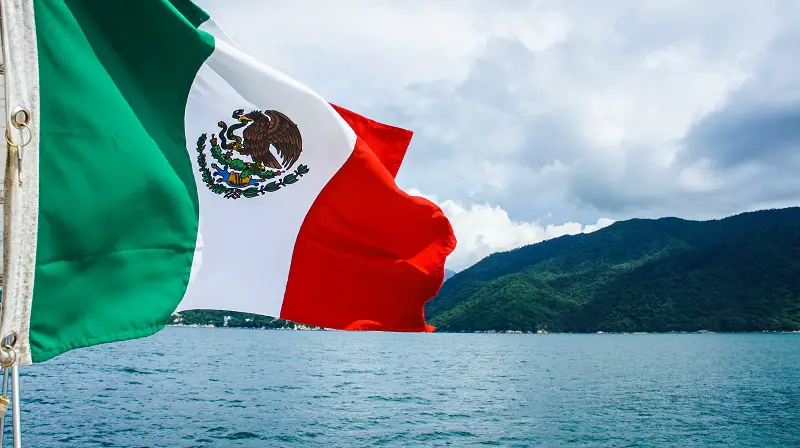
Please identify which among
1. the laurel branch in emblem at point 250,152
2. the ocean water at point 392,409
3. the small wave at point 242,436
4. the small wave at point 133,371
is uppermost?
the laurel branch in emblem at point 250,152

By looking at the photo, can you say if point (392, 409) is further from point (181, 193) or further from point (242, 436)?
point (181, 193)

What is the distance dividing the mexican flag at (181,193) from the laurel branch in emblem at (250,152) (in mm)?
12

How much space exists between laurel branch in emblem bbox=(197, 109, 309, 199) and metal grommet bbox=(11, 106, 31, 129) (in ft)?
6.68

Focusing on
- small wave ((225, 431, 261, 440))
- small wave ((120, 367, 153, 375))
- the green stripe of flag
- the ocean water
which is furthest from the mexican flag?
small wave ((120, 367, 153, 375))

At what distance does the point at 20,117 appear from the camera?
3365mm

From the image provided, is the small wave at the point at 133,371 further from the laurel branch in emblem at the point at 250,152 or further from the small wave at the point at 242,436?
the laurel branch in emblem at the point at 250,152

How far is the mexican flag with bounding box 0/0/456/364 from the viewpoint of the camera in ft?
12.1

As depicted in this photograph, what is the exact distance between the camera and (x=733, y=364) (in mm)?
93125

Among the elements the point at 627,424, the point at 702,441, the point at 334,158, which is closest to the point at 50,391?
the point at 627,424

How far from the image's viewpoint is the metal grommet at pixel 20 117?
10.9ft

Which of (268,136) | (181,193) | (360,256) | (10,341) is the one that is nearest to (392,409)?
(360,256)

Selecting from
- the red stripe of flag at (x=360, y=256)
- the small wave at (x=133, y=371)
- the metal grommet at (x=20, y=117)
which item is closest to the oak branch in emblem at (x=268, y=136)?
the red stripe of flag at (x=360, y=256)

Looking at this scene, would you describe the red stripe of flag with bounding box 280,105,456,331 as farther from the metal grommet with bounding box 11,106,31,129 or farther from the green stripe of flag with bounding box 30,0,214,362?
the metal grommet with bounding box 11,106,31,129

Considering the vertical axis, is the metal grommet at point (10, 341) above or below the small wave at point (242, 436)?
above
